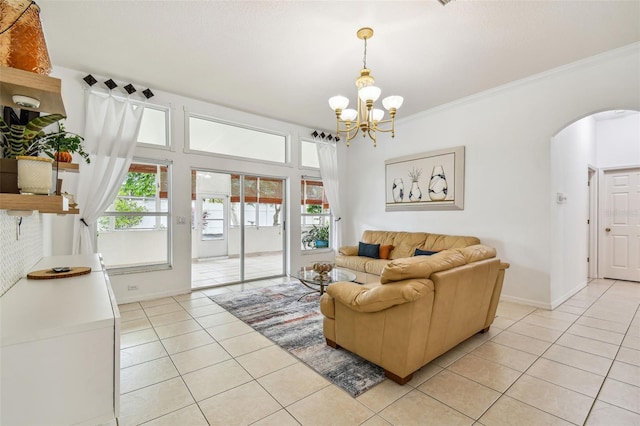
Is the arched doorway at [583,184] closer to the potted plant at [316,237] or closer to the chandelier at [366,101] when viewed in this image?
the chandelier at [366,101]

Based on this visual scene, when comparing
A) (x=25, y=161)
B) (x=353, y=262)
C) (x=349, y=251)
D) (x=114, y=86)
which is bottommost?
(x=353, y=262)

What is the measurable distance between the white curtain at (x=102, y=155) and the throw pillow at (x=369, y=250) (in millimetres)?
3937

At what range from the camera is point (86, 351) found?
112cm

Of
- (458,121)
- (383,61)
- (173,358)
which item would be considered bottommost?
(173,358)

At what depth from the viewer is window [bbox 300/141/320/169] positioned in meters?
6.25

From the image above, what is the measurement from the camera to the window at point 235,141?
191 inches

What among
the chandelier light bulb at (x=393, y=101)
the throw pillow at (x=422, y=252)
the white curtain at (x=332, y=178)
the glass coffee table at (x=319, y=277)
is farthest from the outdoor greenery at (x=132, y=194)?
the throw pillow at (x=422, y=252)

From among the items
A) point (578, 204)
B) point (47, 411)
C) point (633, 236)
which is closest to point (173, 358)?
point (47, 411)

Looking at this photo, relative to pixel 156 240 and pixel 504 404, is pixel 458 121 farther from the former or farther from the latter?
pixel 156 240

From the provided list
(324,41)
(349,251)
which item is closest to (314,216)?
(349,251)

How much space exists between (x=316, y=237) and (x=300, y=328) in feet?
10.8

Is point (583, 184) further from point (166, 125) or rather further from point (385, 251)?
point (166, 125)

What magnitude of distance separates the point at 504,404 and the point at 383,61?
3.47m

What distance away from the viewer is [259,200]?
19.3 ft
